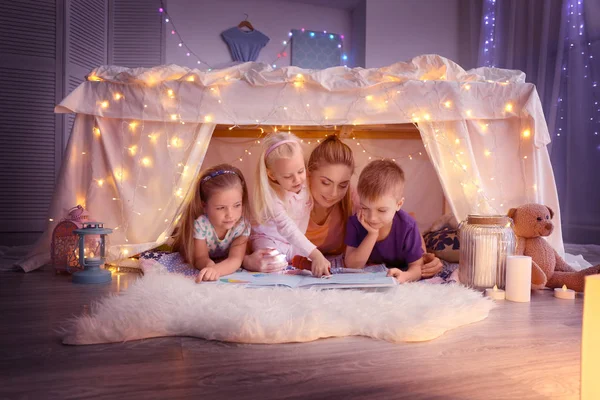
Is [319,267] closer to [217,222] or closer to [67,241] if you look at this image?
[217,222]

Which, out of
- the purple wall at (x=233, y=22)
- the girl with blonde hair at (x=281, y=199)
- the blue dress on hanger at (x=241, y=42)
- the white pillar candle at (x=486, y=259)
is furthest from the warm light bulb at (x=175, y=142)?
the blue dress on hanger at (x=241, y=42)

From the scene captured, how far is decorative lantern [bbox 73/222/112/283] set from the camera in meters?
1.69

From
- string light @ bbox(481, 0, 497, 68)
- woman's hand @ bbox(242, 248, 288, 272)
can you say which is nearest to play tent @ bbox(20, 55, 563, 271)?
woman's hand @ bbox(242, 248, 288, 272)

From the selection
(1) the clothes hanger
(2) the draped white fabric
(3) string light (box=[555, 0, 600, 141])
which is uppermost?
(1) the clothes hanger

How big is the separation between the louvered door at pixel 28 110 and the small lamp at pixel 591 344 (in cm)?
381

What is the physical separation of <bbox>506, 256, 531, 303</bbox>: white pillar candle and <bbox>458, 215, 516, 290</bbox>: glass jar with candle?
0.10 metres

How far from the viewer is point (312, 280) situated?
4.99 feet

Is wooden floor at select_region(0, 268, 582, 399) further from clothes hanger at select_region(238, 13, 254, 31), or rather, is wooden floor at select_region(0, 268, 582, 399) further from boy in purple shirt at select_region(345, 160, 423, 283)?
clothes hanger at select_region(238, 13, 254, 31)

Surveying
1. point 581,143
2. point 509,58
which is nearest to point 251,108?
point 581,143

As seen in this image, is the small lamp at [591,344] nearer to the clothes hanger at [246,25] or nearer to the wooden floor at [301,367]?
the wooden floor at [301,367]

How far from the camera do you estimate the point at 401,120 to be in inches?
75.8

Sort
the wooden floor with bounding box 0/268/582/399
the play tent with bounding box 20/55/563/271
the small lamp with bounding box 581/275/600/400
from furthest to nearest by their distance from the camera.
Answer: the play tent with bounding box 20/55/563/271
the wooden floor with bounding box 0/268/582/399
the small lamp with bounding box 581/275/600/400

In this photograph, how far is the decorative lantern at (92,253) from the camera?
1.69m

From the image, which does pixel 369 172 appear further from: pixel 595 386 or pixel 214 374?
pixel 595 386
